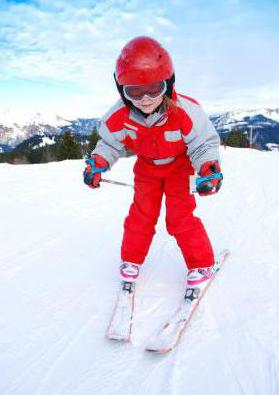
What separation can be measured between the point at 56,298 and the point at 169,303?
79 cm

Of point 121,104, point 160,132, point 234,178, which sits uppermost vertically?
point 121,104

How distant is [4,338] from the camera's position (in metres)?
2.18

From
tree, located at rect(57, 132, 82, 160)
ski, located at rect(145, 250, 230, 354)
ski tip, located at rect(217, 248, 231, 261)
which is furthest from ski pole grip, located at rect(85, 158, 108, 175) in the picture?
tree, located at rect(57, 132, 82, 160)

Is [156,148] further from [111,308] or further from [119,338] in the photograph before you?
[119,338]

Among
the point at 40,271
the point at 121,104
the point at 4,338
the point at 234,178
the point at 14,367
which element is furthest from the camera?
the point at 234,178

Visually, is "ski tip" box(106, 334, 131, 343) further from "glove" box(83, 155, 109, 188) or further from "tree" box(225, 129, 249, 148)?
"tree" box(225, 129, 249, 148)

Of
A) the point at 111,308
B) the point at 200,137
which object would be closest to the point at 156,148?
the point at 200,137

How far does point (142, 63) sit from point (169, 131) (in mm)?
480

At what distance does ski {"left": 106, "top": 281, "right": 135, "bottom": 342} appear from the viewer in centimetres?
217

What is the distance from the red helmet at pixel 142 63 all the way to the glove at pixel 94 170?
670mm

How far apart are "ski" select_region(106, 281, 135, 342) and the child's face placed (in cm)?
124

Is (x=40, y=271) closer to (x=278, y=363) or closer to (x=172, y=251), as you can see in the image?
(x=172, y=251)

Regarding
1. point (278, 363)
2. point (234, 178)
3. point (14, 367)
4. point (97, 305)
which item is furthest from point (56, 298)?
point (234, 178)

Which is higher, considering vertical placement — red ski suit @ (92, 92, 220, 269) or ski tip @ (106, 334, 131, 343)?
red ski suit @ (92, 92, 220, 269)
